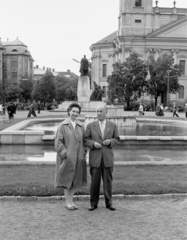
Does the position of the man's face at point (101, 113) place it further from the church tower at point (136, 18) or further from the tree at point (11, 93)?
the tree at point (11, 93)

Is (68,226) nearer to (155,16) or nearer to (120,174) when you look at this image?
(120,174)

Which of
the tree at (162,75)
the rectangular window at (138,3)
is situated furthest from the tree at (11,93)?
the tree at (162,75)

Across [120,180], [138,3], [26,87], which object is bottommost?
[120,180]

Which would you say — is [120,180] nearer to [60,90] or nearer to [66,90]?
[66,90]

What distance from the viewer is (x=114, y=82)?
65750mm

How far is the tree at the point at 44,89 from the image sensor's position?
8856cm

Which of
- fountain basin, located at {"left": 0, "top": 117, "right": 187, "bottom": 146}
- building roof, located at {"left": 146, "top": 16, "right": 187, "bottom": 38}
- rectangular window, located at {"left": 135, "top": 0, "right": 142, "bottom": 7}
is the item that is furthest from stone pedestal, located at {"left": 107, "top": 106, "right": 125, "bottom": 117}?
rectangular window, located at {"left": 135, "top": 0, "right": 142, "bottom": 7}

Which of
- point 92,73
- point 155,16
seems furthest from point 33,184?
point 92,73

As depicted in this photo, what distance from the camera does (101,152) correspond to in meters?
6.96

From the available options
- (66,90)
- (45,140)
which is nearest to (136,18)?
(66,90)

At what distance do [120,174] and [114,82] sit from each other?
186ft

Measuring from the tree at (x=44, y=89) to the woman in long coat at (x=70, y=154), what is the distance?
8233 centimetres

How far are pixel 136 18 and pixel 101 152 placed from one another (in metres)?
75.3

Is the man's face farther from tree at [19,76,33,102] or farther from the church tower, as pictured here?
tree at [19,76,33,102]
